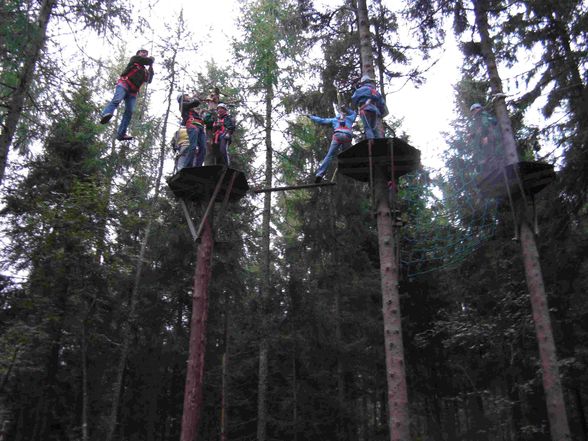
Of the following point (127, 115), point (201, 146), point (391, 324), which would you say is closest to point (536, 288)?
point (391, 324)

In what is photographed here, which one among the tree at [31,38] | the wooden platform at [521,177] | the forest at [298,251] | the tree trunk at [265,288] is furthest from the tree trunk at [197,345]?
the tree trunk at [265,288]

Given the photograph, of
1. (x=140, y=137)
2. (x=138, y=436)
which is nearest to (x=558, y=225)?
(x=140, y=137)

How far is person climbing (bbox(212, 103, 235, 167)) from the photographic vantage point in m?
8.24

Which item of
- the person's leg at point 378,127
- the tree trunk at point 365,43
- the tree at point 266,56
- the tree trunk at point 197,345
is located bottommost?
the tree trunk at point 197,345

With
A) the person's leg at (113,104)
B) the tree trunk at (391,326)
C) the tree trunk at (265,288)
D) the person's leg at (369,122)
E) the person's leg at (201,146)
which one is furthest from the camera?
the tree trunk at (265,288)

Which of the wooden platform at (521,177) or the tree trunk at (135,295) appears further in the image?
the tree trunk at (135,295)

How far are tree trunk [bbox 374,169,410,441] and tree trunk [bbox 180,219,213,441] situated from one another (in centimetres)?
260

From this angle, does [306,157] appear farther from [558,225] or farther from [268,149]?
[558,225]

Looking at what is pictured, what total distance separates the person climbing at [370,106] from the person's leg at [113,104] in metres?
3.85

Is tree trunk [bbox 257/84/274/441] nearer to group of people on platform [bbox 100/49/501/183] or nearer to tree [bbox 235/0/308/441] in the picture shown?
tree [bbox 235/0/308/441]

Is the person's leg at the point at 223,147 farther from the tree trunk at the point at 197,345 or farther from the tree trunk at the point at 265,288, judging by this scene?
the tree trunk at the point at 265,288

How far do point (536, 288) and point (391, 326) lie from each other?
2530 mm

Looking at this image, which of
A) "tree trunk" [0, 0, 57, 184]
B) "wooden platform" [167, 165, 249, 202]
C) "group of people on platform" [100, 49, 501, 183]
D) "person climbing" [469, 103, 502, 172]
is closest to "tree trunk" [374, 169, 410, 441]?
"group of people on platform" [100, 49, 501, 183]

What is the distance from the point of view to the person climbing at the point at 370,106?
7.89m
